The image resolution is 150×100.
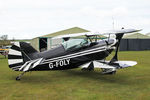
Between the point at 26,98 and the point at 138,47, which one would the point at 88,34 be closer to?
the point at 26,98

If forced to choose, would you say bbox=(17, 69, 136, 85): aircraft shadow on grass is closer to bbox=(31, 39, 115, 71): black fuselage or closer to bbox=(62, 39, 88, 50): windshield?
bbox=(31, 39, 115, 71): black fuselage

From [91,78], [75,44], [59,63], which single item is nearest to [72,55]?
[75,44]

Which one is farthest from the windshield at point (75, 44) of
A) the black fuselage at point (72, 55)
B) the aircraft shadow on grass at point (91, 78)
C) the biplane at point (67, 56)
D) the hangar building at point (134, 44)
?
the hangar building at point (134, 44)

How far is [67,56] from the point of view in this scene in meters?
7.81

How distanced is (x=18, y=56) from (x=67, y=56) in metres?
1.97

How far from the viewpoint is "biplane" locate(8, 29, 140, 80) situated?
7.06 meters

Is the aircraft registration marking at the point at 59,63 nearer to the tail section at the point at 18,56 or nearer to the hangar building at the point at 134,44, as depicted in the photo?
the tail section at the point at 18,56

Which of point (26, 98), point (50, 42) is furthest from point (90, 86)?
point (50, 42)

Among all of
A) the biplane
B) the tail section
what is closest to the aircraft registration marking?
the biplane

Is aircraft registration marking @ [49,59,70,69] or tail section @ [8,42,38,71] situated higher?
tail section @ [8,42,38,71]

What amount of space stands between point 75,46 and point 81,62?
75 centimetres

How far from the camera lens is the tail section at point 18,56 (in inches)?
277

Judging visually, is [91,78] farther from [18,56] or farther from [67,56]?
[18,56]

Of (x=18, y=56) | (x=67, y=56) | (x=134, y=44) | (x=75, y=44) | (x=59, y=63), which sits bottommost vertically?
(x=134, y=44)
